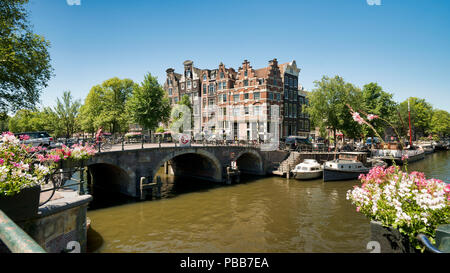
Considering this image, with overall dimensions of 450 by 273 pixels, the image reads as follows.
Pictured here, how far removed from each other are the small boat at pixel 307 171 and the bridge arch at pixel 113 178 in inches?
650

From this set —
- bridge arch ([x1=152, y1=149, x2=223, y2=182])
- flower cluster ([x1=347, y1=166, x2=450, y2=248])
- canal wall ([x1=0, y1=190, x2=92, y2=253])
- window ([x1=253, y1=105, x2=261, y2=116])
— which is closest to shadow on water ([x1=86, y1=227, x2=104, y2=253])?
canal wall ([x1=0, y1=190, x2=92, y2=253])

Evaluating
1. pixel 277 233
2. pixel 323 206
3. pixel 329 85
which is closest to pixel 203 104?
pixel 329 85

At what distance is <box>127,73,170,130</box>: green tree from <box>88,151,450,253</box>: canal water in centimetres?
1484

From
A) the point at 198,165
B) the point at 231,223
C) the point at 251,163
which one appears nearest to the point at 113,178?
the point at 198,165

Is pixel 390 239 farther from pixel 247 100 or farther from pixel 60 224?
pixel 247 100

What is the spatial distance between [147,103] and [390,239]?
32.6m

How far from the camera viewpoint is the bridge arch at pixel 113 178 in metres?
19.1

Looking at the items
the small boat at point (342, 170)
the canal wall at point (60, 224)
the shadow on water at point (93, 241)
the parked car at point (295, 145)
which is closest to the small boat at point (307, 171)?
the small boat at point (342, 170)

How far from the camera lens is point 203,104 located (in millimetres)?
46062

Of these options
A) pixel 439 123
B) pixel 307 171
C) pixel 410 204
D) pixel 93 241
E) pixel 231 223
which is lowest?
pixel 231 223

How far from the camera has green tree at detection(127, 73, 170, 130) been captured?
32.8 metres

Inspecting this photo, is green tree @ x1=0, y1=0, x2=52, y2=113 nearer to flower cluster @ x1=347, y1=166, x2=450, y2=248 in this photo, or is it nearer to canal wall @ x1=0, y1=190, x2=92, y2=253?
canal wall @ x1=0, y1=190, x2=92, y2=253

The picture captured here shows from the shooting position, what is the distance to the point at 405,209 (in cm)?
338
